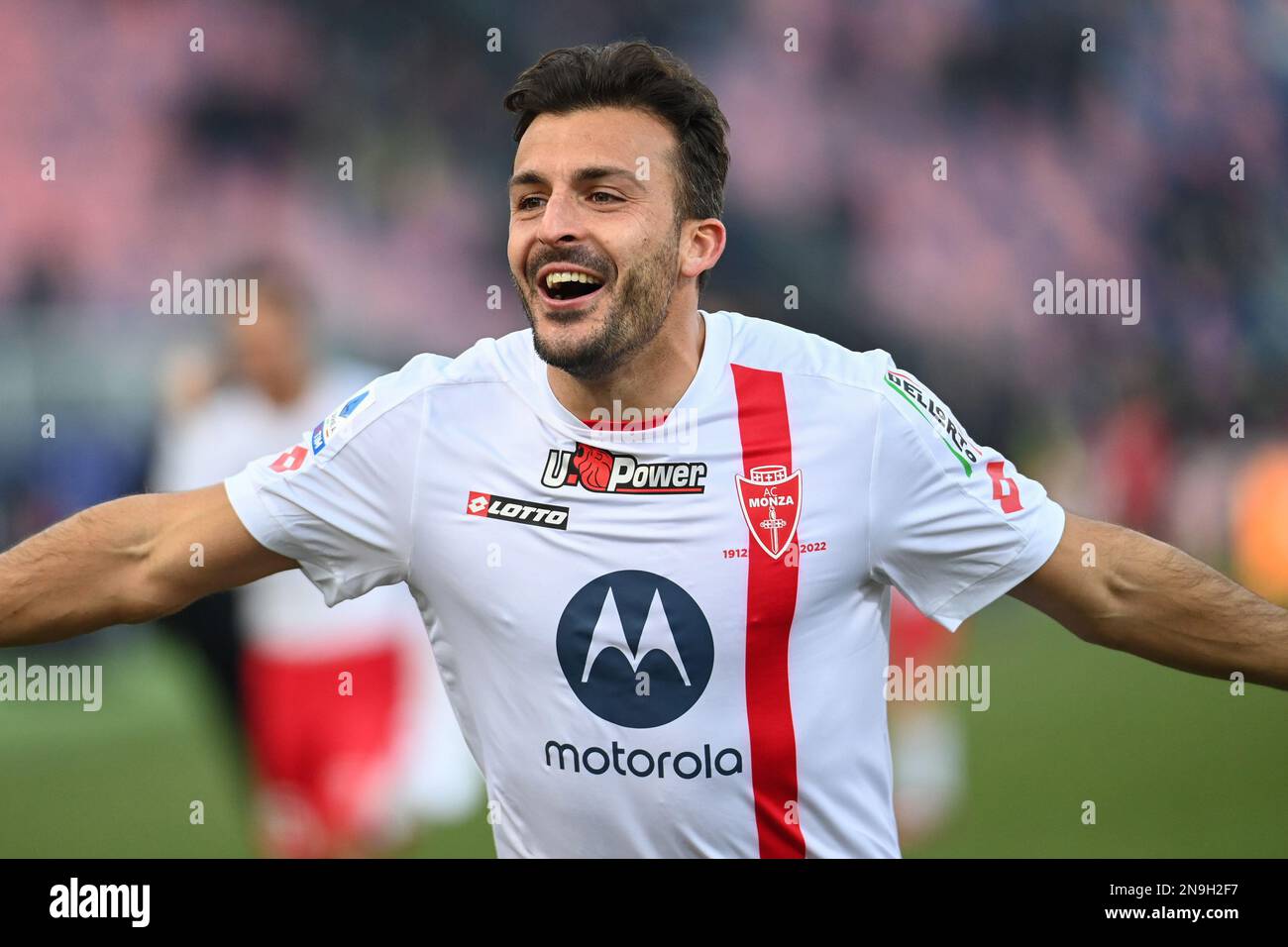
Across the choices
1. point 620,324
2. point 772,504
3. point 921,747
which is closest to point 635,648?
point 772,504

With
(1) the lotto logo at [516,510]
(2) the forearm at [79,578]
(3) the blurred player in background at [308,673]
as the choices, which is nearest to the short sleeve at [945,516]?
(1) the lotto logo at [516,510]

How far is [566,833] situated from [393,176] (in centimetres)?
874

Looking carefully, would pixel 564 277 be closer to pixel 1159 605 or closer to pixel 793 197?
pixel 1159 605

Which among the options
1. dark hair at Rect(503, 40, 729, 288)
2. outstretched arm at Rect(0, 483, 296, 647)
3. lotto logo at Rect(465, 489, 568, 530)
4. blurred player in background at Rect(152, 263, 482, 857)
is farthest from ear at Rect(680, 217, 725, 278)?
blurred player in background at Rect(152, 263, 482, 857)

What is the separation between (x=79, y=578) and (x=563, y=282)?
1046mm

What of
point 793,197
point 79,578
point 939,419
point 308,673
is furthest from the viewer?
point 793,197

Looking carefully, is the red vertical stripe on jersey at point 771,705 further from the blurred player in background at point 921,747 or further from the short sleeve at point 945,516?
the blurred player in background at point 921,747

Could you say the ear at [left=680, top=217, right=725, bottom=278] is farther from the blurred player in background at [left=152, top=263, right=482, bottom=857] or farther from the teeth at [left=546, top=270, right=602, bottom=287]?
the blurred player in background at [left=152, top=263, right=482, bottom=857]

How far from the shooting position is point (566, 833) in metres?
2.90

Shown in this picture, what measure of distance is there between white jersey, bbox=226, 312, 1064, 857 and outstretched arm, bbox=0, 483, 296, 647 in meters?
0.08

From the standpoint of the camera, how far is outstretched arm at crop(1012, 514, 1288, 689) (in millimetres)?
2912

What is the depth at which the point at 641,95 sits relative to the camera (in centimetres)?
305

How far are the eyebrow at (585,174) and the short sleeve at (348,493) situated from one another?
436mm

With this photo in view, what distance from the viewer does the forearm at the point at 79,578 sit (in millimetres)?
2764
